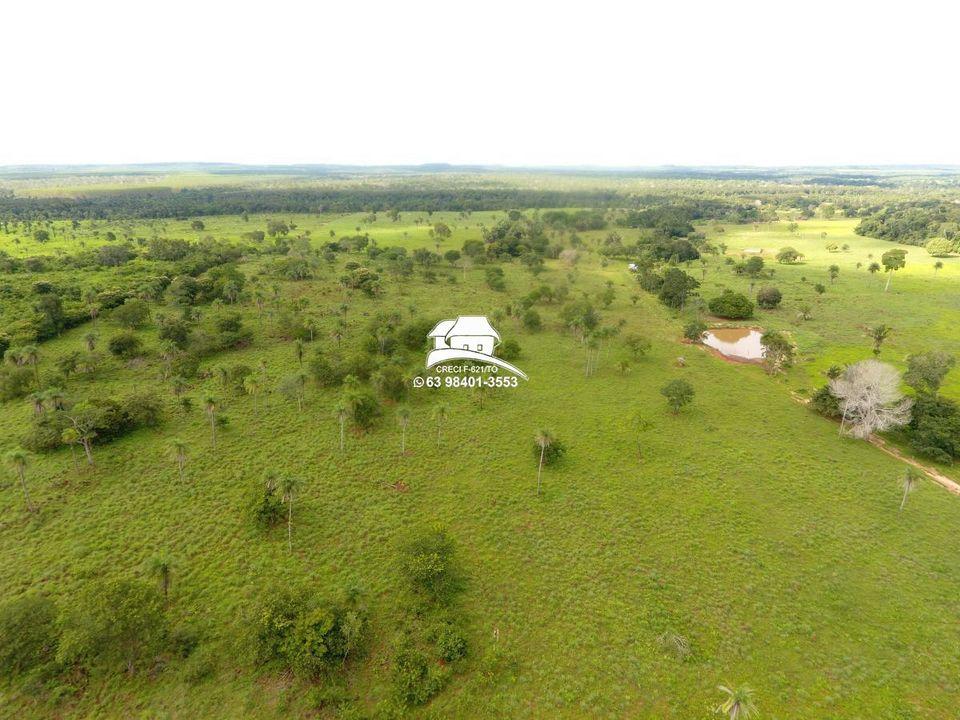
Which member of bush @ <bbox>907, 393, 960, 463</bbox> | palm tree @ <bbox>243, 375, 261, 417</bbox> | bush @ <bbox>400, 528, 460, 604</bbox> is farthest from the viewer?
palm tree @ <bbox>243, 375, 261, 417</bbox>

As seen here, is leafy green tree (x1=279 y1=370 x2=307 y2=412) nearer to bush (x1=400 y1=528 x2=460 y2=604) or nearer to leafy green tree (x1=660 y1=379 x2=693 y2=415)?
bush (x1=400 y1=528 x2=460 y2=604)

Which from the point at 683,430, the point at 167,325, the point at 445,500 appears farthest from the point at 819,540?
the point at 167,325

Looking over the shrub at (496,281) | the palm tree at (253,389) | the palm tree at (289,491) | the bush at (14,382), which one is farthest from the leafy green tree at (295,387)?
the shrub at (496,281)

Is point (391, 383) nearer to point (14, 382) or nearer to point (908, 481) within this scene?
point (14, 382)

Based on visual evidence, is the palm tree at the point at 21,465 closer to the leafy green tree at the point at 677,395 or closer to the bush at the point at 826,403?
the leafy green tree at the point at 677,395

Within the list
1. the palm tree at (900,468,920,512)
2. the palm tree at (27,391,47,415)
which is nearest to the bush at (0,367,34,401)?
the palm tree at (27,391,47,415)
